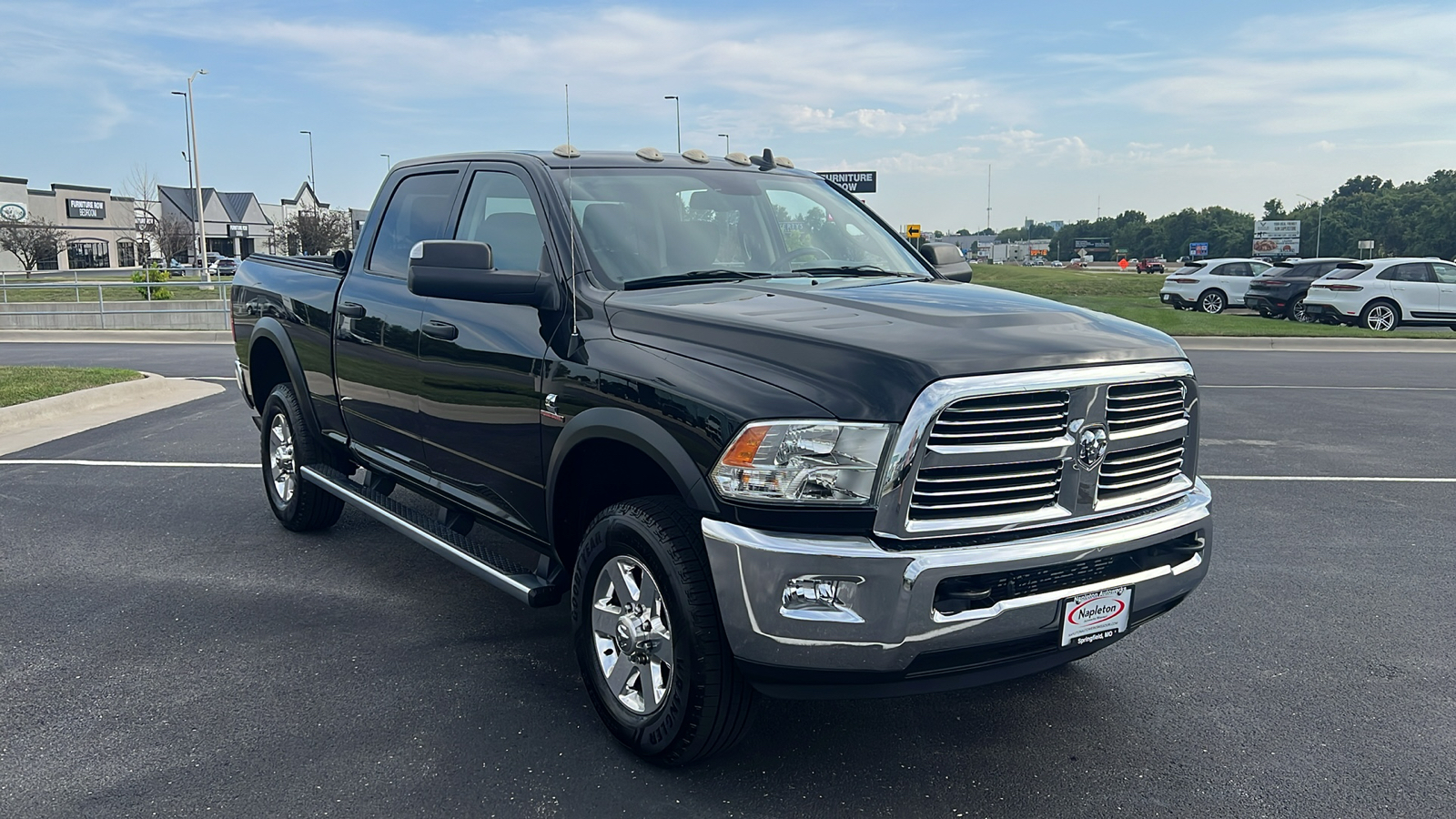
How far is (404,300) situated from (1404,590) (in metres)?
4.85

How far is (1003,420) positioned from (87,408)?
10.9 meters

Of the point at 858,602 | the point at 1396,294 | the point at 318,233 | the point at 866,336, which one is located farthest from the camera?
the point at 318,233

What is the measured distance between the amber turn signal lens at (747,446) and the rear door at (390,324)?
2.13m

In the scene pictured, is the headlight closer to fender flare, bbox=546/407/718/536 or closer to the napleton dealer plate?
fender flare, bbox=546/407/718/536

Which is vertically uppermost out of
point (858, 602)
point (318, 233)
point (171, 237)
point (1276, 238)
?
point (1276, 238)

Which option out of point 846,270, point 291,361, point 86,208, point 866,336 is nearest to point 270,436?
point 291,361

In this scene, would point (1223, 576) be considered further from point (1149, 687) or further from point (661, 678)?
point (661, 678)

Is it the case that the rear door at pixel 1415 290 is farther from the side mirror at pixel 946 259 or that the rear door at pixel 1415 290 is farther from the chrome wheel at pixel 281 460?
the chrome wheel at pixel 281 460

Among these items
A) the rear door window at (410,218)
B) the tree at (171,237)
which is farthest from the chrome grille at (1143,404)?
the tree at (171,237)

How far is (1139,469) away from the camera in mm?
3459

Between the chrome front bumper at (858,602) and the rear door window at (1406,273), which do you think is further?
the rear door window at (1406,273)

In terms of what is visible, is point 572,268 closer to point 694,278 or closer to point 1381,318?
point 694,278

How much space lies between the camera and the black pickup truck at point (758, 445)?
2.97 m

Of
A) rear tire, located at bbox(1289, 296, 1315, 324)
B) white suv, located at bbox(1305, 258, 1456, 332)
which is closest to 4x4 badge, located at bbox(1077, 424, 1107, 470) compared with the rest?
white suv, located at bbox(1305, 258, 1456, 332)
